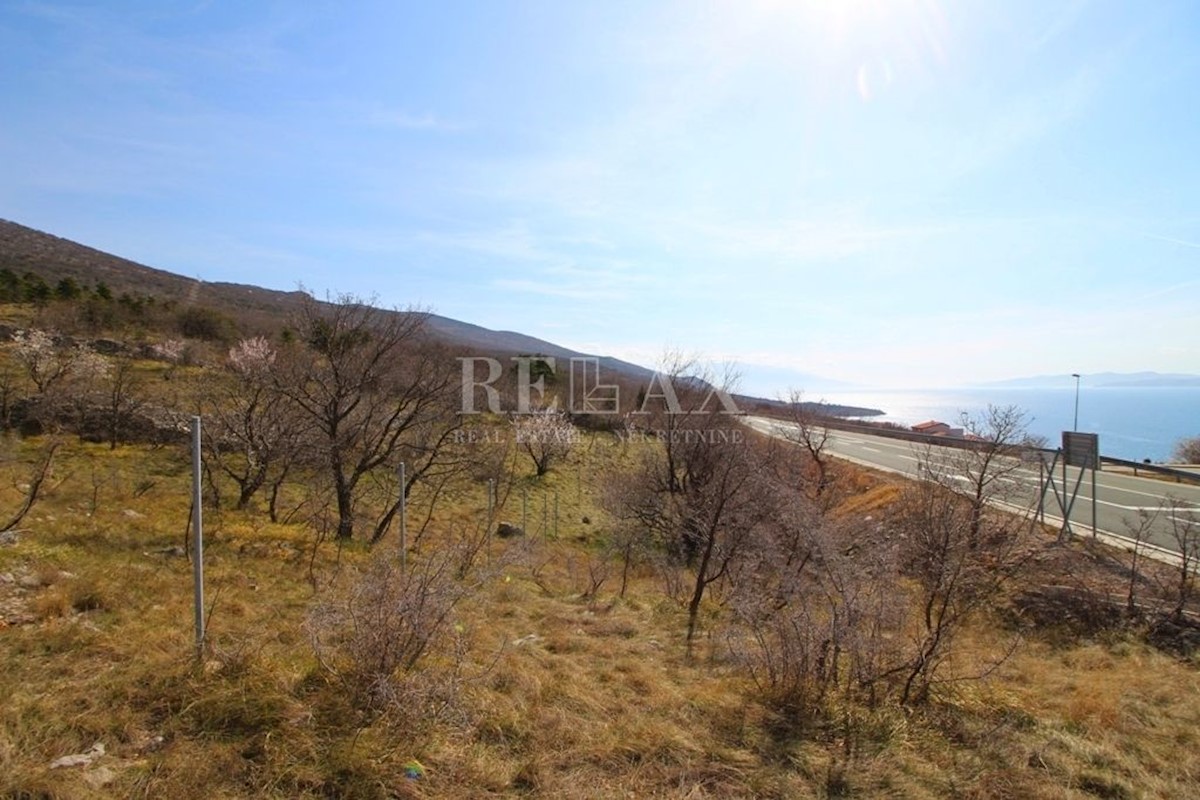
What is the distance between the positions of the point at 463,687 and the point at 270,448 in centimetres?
934

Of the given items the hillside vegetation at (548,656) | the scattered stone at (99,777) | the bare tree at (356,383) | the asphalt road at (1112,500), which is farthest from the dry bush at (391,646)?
the asphalt road at (1112,500)

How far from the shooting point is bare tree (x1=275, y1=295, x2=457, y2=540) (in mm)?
10391

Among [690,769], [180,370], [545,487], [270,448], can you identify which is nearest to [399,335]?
[270,448]

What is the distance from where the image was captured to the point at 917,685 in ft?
14.6

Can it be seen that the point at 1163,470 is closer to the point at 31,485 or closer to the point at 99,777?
the point at 99,777

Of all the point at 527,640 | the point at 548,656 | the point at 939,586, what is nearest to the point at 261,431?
the point at 527,640

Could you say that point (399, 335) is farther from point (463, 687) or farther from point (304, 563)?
point (463, 687)

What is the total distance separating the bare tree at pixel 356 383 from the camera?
34.1ft

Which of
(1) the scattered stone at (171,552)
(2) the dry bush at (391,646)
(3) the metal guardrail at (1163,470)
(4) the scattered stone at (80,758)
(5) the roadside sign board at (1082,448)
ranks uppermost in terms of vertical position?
(5) the roadside sign board at (1082,448)

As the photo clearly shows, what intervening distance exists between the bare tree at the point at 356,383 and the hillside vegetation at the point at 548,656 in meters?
0.08

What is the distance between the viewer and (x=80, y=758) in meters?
2.57

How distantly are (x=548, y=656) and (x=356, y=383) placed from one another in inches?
295

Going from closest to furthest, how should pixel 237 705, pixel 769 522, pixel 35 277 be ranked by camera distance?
pixel 237 705
pixel 769 522
pixel 35 277

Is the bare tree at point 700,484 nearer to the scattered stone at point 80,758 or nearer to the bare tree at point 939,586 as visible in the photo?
the bare tree at point 939,586
